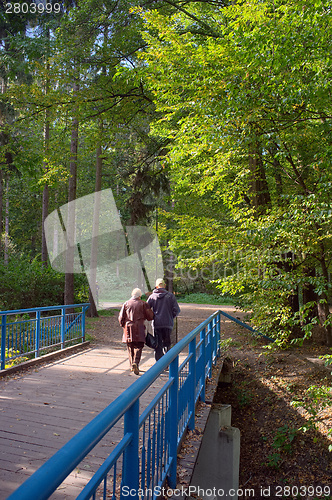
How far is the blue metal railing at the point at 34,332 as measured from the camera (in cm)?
721

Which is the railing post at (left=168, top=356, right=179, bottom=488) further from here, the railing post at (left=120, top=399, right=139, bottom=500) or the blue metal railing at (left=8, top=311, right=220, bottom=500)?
the railing post at (left=120, top=399, right=139, bottom=500)

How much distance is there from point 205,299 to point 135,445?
1206 inches

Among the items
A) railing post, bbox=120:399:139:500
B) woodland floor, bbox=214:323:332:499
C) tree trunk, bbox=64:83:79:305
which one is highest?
tree trunk, bbox=64:83:79:305

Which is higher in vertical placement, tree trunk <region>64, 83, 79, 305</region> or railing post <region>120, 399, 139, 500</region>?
tree trunk <region>64, 83, 79, 305</region>

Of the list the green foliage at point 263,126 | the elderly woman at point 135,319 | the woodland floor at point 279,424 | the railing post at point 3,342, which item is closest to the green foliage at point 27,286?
the green foliage at point 263,126

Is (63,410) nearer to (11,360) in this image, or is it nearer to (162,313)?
(162,313)

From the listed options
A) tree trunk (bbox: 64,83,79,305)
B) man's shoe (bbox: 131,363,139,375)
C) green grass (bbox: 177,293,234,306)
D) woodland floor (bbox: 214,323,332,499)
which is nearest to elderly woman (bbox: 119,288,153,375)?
man's shoe (bbox: 131,363,139,375)

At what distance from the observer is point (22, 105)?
1117cm

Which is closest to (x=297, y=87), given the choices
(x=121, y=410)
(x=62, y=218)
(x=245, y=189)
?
(x=245, y=189)

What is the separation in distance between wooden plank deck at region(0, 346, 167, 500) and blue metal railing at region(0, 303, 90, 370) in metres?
0.57

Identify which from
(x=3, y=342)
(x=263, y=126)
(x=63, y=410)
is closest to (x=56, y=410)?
(x=63, y=410)

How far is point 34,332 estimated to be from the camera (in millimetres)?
8672

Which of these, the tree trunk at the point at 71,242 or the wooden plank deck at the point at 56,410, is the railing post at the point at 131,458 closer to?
the wooden plank deck at the point at 56,410

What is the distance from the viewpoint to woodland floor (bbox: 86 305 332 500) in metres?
6.63
